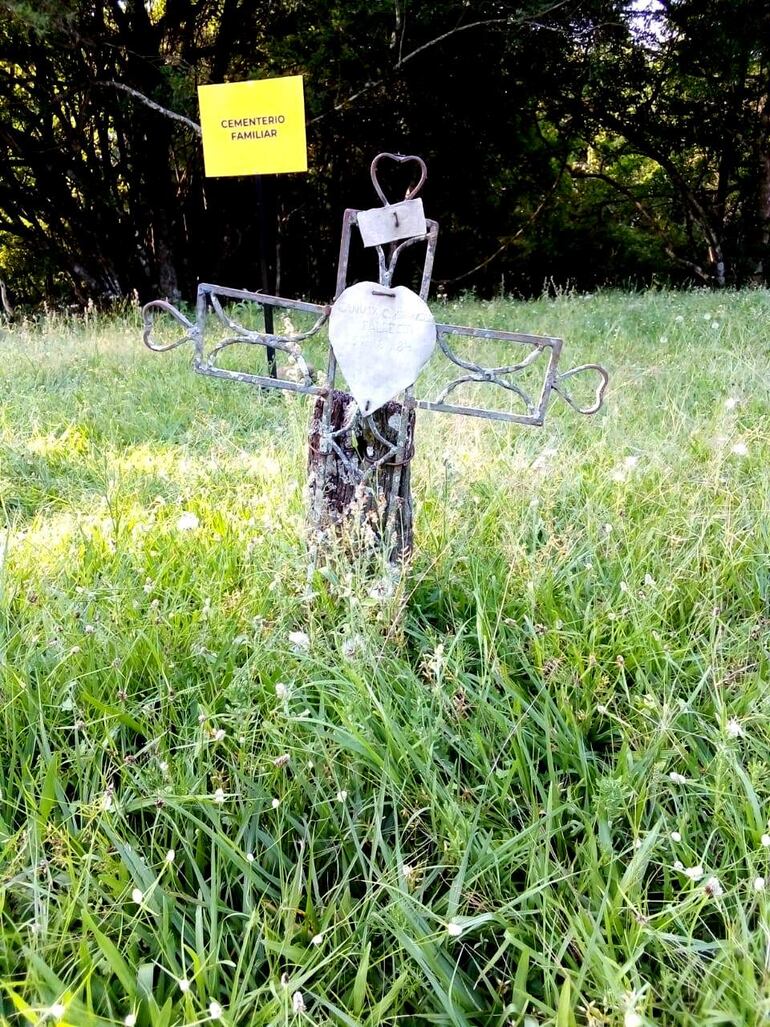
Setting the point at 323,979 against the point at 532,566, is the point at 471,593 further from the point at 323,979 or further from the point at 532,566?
the point at 323,979

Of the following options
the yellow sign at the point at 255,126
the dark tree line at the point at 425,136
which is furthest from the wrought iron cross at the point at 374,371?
the dark tree line at the point at 425,136

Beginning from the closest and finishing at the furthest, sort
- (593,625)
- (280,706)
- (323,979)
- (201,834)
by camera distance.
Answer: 1. (323,979)
2. (201,834)
3. (280,706)
4. (593,625)

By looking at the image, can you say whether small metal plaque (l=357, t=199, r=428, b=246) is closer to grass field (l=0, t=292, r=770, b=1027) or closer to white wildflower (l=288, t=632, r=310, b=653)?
grass field (l=0, t=292, r=770, b=1027)

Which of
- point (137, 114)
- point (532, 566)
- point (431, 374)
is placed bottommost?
point (431, 374)

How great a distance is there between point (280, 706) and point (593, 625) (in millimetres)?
827

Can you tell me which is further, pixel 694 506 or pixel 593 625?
pixel 694 506

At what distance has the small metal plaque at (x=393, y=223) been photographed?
164cm

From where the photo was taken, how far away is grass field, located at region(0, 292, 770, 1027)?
108cm

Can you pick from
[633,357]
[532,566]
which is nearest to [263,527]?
[532,566]

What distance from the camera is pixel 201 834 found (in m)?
1.31

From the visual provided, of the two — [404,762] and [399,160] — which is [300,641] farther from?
[399,160]

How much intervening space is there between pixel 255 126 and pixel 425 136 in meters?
7.10

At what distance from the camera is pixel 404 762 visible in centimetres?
139

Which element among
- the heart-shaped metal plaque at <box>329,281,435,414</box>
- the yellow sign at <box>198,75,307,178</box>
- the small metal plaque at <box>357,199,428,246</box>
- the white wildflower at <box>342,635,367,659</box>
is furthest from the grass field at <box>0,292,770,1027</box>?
the yellow sign at <box>198,75,307,178</box>
